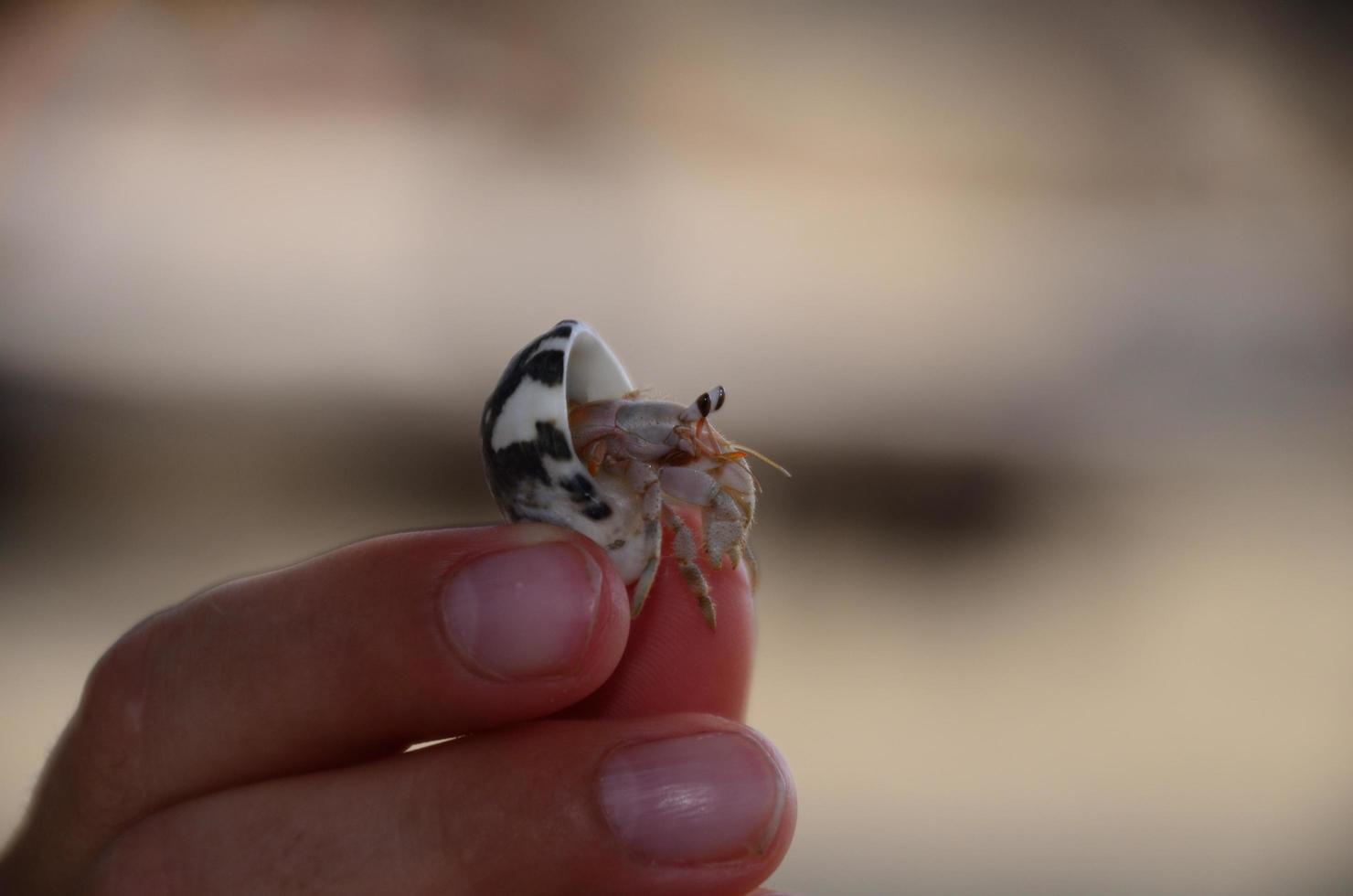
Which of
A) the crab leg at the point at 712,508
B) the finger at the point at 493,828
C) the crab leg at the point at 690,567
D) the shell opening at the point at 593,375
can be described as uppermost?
the shell opening at the point at 593,375

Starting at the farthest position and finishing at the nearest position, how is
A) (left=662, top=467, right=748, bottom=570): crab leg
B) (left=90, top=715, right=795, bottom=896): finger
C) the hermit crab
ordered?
1. (left=662, top=467, right=748, bottom=570): crab leg
2. the hermit crab
3. (left=90, top=715, right=795, bottom=896): finger

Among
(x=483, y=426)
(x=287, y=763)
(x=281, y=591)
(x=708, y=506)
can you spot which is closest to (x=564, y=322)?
(x=483, y=426)

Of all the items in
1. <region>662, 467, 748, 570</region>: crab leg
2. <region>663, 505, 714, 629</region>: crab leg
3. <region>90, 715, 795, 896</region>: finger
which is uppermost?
<region>662, 467, 748, 570</region>: crab leg

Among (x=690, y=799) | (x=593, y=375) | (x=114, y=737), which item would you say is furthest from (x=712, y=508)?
(x=114, y=737)

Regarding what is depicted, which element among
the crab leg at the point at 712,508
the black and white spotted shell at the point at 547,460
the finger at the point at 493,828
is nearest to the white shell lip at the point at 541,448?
the black and white spotted shell at the point at 547,460

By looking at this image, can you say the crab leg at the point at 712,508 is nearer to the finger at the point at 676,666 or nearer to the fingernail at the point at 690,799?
the finger at the point at 676,666

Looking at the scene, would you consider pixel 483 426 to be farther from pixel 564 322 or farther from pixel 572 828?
pixel 572 828

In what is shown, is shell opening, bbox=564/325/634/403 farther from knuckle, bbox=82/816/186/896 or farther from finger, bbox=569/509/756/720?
knuckle, bbox=82/816/186/896

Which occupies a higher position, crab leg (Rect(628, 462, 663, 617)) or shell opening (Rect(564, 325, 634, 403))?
shell opening (Rect(564, 325, 634, 403))

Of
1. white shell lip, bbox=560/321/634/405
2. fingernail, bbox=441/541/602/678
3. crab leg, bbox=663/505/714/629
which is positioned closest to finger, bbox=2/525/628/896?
fingernail, bbox=441/541/602/678
